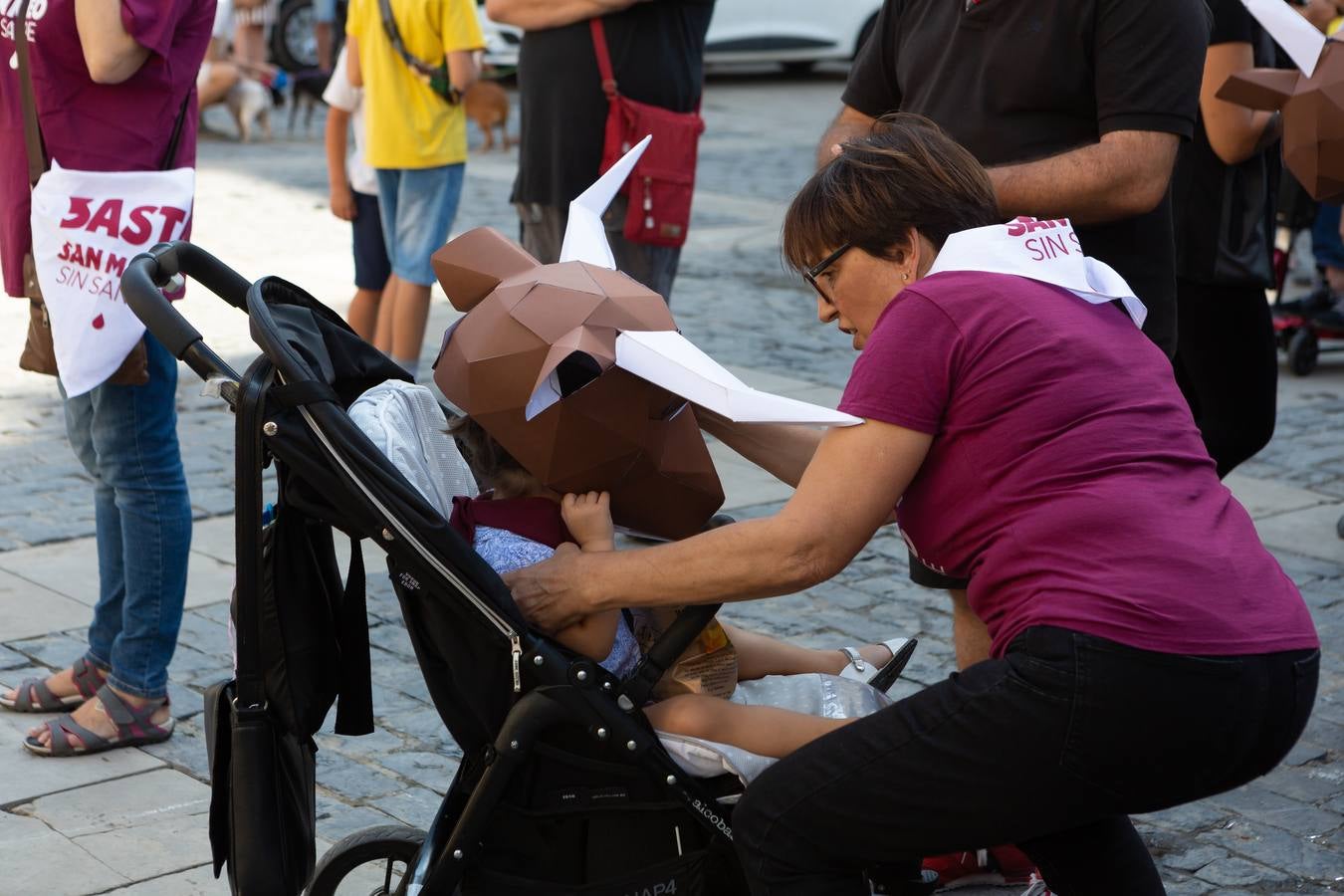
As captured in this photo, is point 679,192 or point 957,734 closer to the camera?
point 957,734

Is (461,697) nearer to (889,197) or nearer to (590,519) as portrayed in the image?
(590,519)

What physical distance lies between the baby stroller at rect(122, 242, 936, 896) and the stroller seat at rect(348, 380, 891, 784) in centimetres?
5

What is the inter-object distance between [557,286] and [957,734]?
2.96 feet

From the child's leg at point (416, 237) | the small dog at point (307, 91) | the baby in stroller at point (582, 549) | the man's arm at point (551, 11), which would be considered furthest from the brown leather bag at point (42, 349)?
the small dog at point (307, 91)

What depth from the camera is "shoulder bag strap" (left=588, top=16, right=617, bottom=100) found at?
556 centimetres

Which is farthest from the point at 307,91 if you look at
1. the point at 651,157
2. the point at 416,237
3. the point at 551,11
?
the point at 651,157

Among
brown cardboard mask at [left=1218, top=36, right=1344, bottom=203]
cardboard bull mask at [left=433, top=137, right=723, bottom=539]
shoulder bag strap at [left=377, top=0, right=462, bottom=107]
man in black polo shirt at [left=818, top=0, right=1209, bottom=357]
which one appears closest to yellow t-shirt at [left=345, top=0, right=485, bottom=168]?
shoulder bag strap at [left=377, top=0, right=462, bottom=107]

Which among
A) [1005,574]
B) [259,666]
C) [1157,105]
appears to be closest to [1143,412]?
[1005,574]

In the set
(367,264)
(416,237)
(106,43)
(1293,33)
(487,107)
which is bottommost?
(487,107)

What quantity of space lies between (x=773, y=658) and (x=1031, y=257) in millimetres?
899

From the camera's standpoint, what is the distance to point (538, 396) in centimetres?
252

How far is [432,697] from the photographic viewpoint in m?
2.73

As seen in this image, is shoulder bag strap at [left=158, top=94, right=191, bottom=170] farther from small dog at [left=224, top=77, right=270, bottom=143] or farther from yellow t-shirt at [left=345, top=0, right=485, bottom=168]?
small dog at [left=224, top=77, right=270, bottom=143]

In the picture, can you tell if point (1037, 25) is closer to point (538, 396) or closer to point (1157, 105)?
point (1157, 105)
